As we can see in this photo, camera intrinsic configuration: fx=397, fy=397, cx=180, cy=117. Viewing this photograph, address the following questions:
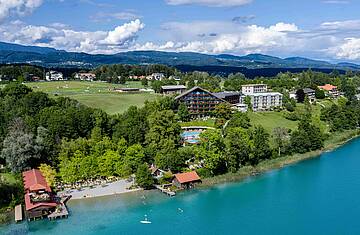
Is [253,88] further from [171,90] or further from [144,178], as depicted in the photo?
[144,178]

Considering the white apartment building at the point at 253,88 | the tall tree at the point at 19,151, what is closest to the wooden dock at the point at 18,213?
the tall tree at the point at 19,151

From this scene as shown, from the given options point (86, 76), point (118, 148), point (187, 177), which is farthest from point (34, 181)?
point (86, 76)

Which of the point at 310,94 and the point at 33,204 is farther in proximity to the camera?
the point at 310,94

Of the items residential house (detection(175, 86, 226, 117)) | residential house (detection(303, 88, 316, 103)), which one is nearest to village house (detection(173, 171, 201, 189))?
residential house (detection(175, 86, 226, 117))

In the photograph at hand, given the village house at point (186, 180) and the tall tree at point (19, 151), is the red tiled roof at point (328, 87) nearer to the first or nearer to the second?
the village house at point (186, 180)

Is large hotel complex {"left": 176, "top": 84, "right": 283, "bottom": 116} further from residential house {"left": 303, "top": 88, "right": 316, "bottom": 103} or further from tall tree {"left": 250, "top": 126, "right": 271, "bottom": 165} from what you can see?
tall tree {"left": 250, "top": 126, "right": 271, "bottom": 165}

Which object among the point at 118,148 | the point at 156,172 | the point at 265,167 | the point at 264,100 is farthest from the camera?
the point at 264,100

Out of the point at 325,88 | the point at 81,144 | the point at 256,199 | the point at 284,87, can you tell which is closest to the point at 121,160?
the point at 81,144
